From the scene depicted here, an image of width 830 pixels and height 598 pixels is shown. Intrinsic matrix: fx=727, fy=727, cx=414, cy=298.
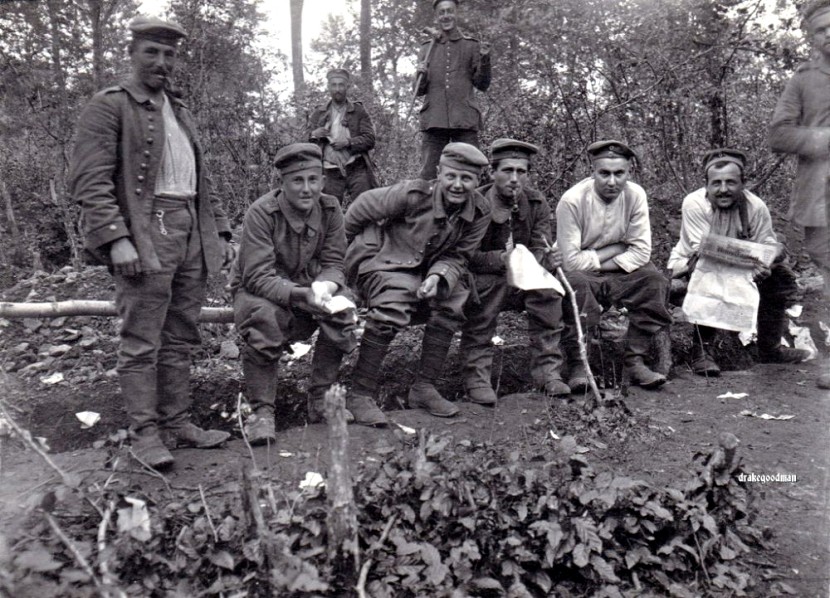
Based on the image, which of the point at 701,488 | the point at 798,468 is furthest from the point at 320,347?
the point at 798,468

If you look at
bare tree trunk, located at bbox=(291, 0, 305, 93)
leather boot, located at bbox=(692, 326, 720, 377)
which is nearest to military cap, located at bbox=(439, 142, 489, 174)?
leather boot, located at bbox=(692, 326, 720, 377)

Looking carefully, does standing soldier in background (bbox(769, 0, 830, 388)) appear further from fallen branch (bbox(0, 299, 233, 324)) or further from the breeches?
fallen branch (bbox(0, 299, 233, 324))

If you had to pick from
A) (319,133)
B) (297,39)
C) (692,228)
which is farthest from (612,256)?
(297,39)

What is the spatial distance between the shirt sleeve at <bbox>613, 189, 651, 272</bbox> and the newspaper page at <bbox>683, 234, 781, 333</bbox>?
0.43 m

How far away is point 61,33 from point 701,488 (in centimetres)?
689

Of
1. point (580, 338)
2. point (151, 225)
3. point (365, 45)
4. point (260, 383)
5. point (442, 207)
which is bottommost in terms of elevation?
point (260, 383)

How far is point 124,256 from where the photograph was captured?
3.45 metres

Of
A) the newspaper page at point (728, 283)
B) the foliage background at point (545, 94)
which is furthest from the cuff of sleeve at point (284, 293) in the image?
the foliage background at point (545, 94)

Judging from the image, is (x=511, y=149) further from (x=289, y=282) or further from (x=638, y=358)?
(x=289, y=282)

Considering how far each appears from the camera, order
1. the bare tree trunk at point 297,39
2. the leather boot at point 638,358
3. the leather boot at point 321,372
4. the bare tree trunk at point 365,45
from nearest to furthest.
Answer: the leather boot at point 321,372 → the leather boot at point 638,358 → the bare tree trunk at point 365,45 → the bare tree trunk at point 297,39

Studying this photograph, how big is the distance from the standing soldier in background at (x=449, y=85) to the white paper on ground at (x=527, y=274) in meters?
2.33

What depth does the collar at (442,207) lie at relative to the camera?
466 centimetres

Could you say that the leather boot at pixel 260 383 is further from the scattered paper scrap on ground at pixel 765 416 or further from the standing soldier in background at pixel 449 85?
the standing soldier in background at pixel 449 85

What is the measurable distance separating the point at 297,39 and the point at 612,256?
12207mm
